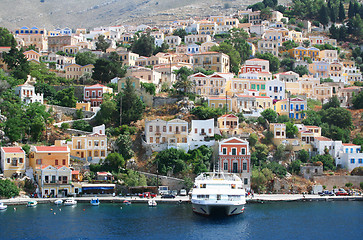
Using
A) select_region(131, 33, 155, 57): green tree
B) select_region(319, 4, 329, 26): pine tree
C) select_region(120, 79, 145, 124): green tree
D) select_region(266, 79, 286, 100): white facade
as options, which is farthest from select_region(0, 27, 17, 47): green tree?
select_region(319, 4, 329, 26): pine tree

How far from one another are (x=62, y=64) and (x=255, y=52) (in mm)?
33851

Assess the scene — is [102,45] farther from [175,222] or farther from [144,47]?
[175,222]

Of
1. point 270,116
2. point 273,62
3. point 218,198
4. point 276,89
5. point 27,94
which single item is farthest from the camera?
point 273,62

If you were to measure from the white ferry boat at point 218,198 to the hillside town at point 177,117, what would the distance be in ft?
22.5

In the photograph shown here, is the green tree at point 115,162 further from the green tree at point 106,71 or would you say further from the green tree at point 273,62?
the green tree at point 273,62

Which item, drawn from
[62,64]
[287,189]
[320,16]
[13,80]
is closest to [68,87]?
[13,80]

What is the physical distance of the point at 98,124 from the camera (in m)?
79.2

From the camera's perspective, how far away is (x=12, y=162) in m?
67.8

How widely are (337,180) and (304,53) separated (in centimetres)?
4663

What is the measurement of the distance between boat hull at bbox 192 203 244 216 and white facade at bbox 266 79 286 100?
106 ft

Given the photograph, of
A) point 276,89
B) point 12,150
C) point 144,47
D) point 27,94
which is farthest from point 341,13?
Result: point 12,150

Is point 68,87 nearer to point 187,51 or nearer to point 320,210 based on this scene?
point 187,51

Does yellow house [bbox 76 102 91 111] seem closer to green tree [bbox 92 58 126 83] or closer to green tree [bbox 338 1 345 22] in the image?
green tree [bbox 92 58 126 83]

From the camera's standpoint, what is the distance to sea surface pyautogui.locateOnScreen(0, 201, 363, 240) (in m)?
50.9
